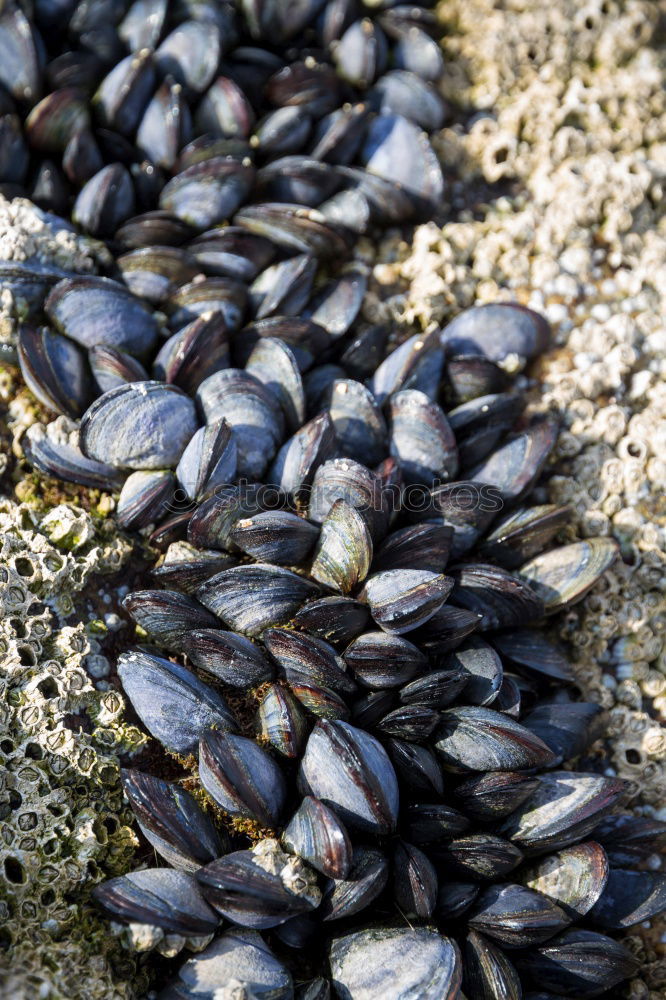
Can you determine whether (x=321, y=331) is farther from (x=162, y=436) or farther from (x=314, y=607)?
(x=314, y=607)

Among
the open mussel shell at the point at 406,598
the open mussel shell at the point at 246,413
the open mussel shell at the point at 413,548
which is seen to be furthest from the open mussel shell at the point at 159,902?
the open mussel shell at the point at 246,413

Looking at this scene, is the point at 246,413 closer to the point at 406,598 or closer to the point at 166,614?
the point at 166,614

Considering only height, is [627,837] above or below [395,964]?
Answer: below

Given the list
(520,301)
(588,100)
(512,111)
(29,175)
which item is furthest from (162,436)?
(588,100)

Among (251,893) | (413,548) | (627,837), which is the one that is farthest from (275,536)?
(627,837)

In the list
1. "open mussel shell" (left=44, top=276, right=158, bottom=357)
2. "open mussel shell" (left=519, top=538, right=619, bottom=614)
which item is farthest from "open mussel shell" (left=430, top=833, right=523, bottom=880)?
"open mussel shell" (left=44, top=276, right=158, bottom=357)

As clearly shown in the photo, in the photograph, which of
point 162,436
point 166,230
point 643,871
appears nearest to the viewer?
point 643,871

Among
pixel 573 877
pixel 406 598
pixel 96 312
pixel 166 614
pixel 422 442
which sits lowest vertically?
pixel 573 877
